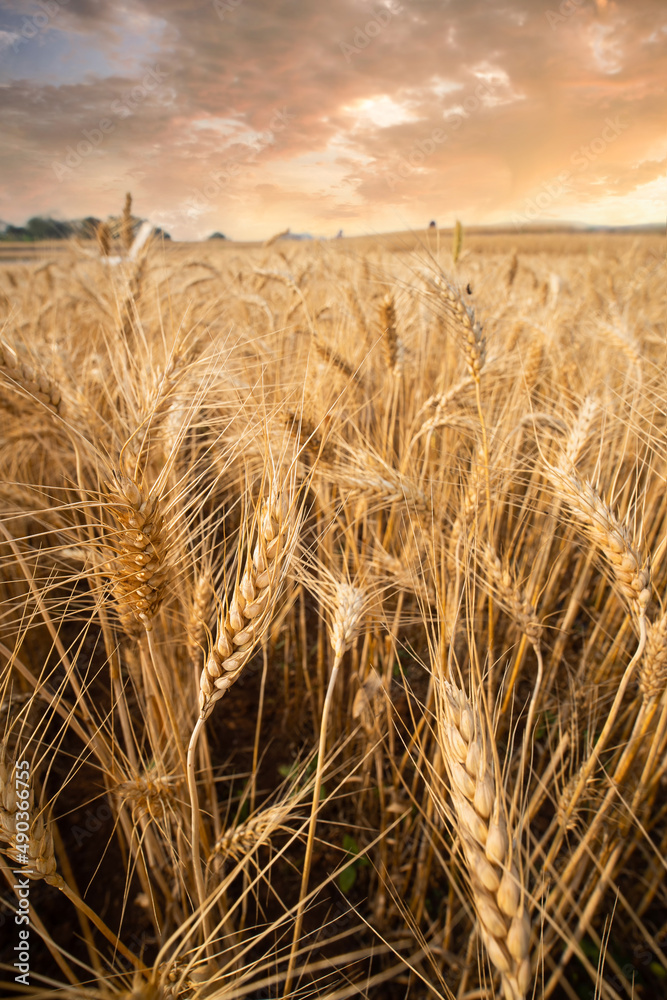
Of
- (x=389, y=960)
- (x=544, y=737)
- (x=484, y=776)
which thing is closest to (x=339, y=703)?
(x=389, y=960)

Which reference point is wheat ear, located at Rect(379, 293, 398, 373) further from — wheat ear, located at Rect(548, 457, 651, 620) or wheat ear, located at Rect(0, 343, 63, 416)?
wheat ear, located at Rect(0, 343, 63, 416)

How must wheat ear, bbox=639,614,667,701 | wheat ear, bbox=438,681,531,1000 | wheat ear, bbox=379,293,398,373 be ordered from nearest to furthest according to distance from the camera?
wheat ear, bbox=438,681,531,1000 → wheat ear, bbox=639,614,667,701 → wheat ear, bbox=379,293,398,373

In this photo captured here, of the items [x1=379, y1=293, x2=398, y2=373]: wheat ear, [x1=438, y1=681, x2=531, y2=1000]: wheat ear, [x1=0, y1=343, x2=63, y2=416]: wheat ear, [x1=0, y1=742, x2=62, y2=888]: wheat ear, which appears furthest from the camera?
[x1=379, y1=293, x2=398, y2=373]: wheat ear

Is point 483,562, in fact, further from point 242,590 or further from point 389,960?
point 389,960

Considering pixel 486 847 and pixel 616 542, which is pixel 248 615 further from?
pixel 616 542

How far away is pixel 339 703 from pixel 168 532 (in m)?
1.26

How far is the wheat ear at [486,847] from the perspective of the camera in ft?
1.89

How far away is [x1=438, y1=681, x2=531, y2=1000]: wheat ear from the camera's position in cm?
58

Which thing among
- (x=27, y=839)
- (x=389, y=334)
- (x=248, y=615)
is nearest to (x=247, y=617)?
(x=248, y=615)

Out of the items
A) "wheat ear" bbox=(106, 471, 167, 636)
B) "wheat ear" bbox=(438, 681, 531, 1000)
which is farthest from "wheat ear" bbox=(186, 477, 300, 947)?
"wheat ear" bbox=(438, 681, 531, 1000)

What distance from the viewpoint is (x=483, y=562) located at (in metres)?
1.37

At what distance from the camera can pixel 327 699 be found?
0.85m

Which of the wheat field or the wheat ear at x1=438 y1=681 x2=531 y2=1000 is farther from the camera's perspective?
the wheat field

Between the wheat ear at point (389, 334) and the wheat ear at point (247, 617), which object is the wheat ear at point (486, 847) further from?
the wheat ear at point (389, 334)
